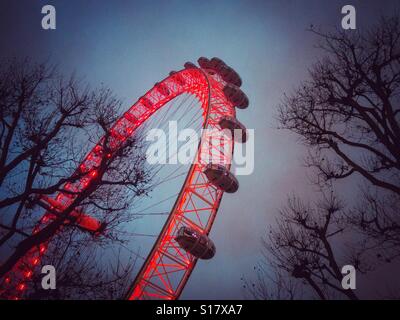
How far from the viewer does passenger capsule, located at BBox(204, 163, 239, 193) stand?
13.5m

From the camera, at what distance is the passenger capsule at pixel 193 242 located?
12.0 meters

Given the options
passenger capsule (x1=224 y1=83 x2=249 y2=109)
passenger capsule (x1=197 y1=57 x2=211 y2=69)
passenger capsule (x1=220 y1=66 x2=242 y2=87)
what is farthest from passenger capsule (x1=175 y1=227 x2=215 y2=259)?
passenger capsule (x1=197 y1=57 x2=211 y2=69)

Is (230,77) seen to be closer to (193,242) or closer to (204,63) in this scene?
(204,63)

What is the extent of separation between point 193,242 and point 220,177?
3.21 meters

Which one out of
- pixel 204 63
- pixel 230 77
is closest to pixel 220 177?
pixel 230 77

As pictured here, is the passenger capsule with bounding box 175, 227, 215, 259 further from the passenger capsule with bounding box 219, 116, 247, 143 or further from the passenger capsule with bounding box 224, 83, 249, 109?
the passenger capsule with bounding box 224, 83, 249, 109

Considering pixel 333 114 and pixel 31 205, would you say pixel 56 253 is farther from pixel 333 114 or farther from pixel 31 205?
pixel 333 114

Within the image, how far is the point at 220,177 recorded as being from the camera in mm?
13586

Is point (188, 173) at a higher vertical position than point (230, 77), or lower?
lower

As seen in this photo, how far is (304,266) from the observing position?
953 cm

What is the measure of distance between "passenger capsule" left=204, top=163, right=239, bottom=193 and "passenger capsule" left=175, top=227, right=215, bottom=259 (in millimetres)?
2566

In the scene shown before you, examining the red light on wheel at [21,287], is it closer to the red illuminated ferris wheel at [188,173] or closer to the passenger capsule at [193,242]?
the red illuminated ferris wheel at [188,173]

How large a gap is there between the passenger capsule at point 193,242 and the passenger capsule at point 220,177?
2.57 m
